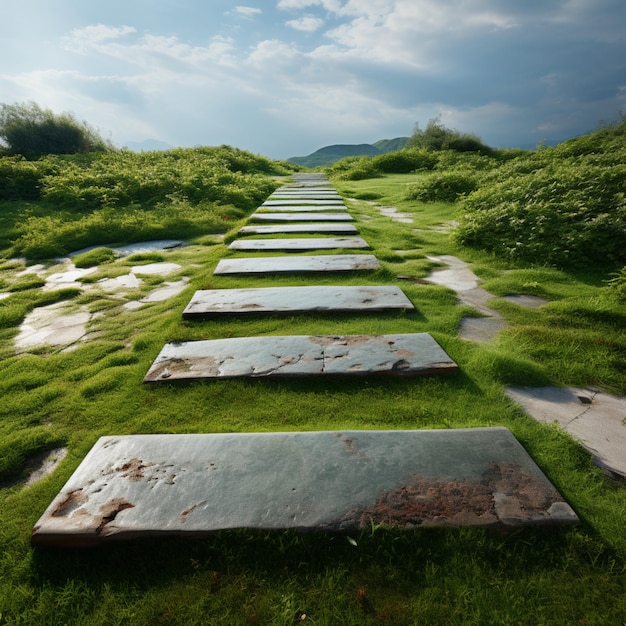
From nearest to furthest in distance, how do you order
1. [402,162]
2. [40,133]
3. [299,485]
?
[299,485] → [40,133] → [402,162]

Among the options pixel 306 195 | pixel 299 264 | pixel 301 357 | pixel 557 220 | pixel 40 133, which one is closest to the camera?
pixel 301 357

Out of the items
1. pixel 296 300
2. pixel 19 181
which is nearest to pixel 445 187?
pixel 296 300

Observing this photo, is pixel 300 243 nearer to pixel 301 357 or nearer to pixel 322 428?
pixel 301 357

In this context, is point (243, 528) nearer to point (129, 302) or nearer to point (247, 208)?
point (129, 302)

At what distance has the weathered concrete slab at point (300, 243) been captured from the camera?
4.23m

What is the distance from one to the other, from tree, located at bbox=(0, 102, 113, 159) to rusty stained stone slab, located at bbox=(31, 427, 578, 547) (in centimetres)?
1410

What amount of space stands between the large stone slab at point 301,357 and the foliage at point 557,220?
2355 millimetres

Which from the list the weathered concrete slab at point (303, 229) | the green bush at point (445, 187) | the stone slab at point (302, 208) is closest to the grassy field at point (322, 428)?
the weathered concrete slab at point (303, 229)

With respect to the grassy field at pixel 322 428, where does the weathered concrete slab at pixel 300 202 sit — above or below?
above

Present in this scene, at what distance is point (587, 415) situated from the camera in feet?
5.47

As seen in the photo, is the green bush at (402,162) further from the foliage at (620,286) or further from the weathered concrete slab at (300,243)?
the foliage at (620,286)

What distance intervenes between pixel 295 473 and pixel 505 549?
660mm

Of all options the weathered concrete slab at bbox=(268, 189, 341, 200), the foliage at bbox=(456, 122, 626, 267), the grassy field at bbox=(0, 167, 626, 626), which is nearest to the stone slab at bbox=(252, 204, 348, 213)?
the weathered concrete slab at bbox=(268, 189, 341, 200)

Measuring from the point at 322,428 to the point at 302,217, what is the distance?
15.2 ft
